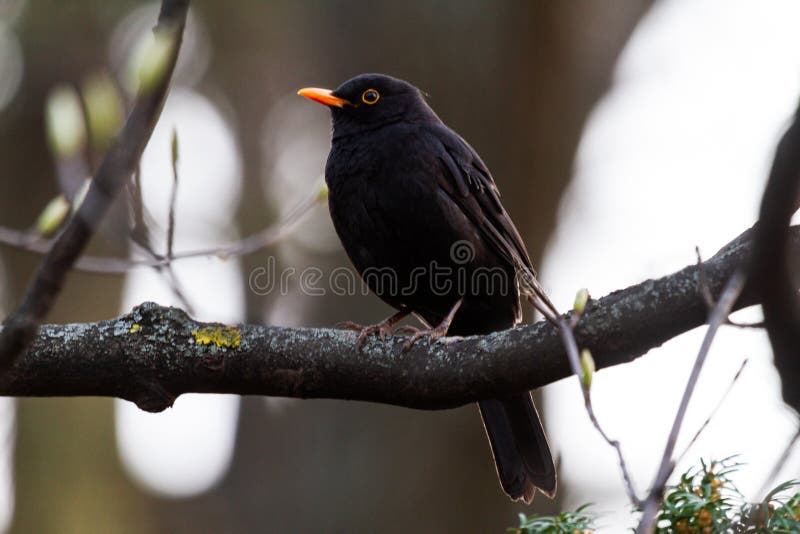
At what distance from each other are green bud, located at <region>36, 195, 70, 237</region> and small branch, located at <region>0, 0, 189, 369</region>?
638mm

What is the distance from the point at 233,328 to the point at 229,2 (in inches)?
197

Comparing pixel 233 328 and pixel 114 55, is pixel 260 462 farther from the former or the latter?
pixel 114 55

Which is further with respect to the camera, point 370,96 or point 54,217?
point 370,96

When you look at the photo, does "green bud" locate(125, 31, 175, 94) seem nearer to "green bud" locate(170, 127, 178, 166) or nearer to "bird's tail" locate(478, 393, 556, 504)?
"green bud" locate(170, 127, 178, 166)

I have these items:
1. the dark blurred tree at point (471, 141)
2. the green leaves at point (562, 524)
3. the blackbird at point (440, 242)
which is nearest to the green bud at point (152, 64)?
the green leaves at point (562, 524)

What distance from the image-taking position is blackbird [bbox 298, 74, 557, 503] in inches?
170

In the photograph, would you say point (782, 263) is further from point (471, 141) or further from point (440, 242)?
point (471, 141)

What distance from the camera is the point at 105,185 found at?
1594 millimetres

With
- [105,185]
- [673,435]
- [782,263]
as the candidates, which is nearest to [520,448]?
[673,435]

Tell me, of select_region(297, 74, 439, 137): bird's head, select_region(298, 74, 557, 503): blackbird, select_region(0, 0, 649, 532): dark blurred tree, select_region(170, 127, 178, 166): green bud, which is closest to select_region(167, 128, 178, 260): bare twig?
select_region(170, 127, 178, 166): green bud

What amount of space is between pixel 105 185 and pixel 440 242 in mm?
2819

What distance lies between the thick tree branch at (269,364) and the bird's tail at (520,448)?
1.32m

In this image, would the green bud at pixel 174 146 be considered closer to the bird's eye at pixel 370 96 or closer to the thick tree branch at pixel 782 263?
the thick tree branch at pixel 782 263

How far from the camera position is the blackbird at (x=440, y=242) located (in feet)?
14.1
